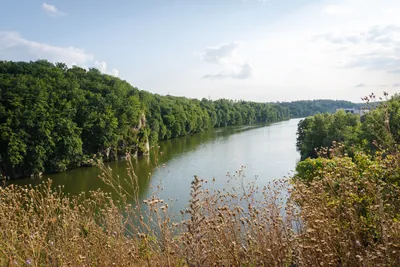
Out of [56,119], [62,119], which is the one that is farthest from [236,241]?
[56,119]

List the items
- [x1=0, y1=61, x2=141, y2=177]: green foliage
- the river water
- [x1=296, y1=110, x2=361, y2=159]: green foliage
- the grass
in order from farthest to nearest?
1. [x1=296, y1=110, x2=361, y2=159]: green foliage
2. [x1=0, y1=61, x2=141, y2=177]: green foliage
3. the river water
4. the grass

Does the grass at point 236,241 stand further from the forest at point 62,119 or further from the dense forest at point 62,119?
the dense forest at point 62,119

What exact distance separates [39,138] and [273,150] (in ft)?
93.3

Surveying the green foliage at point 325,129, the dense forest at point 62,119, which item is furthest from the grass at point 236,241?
the green foliage at point 325,129

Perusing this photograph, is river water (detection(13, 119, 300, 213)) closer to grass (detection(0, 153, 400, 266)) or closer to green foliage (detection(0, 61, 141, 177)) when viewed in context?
green foliage (detection(0, 61, 141, 177))

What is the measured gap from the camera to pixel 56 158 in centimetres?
3294

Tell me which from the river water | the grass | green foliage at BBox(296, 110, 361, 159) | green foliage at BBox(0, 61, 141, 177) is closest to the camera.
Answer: the grass

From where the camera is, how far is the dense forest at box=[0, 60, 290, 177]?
100 feet

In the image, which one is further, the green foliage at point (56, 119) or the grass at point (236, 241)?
the green foliage at point (56, 119)

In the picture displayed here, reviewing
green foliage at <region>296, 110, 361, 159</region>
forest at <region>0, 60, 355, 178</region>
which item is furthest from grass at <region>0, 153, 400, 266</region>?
green foliage at <region>296, 110, 361, 159</region>

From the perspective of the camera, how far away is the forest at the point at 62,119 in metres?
30.5

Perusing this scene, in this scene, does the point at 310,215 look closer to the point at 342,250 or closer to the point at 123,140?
the point at 342,250

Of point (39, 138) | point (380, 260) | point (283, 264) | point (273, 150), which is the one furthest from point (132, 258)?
point (273, 150)

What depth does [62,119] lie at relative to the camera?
34500mm
